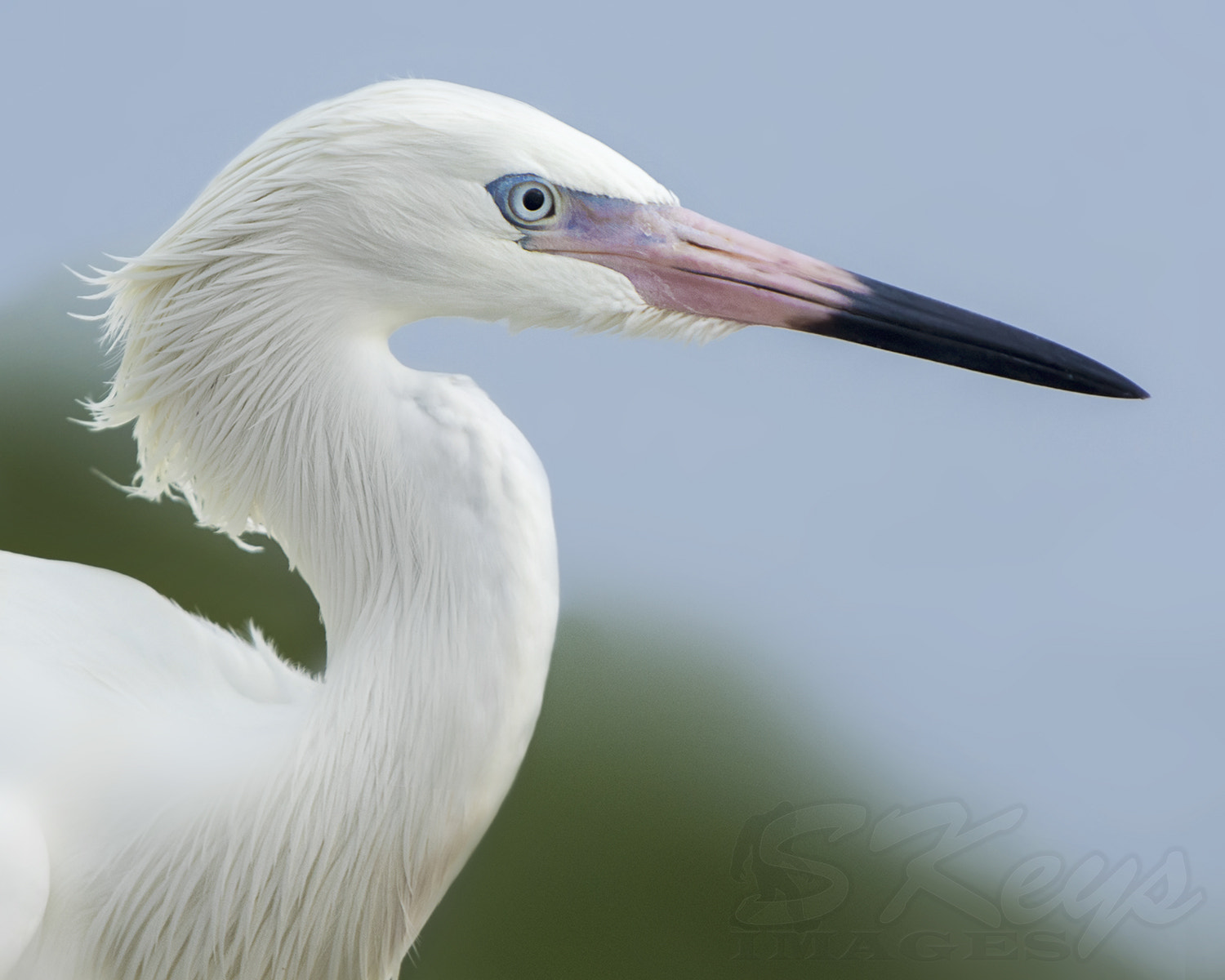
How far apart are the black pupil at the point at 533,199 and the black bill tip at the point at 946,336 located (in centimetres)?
28

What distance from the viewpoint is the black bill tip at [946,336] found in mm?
1050

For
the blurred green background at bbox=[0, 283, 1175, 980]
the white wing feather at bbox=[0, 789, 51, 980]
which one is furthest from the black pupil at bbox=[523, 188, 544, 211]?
the blurred green background at bbox=[0, 283, 1175, 980]

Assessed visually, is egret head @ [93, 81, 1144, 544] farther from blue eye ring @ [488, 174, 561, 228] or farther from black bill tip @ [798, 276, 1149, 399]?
black bill tip @ [798, 276, 1149, 399]

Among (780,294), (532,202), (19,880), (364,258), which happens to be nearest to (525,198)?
(532,202)

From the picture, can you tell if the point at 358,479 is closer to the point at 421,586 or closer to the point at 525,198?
the point at 421,586

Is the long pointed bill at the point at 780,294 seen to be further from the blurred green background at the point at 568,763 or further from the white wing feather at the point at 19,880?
the blurred green background at the point at 568,763

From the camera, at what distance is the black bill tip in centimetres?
105

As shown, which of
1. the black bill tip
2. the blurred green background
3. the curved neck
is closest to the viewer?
the curved neck

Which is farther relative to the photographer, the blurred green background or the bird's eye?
the blurred green background

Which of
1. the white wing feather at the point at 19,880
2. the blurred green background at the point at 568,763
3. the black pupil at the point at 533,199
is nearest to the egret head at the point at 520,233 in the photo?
the black pupil at the point at 533,199

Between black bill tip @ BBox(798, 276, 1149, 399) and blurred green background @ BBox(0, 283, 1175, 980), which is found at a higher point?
black bill tip @ BBox(798, 276, 1149, 399)

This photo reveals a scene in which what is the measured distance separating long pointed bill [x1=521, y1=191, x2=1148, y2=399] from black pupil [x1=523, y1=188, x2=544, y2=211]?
0.02m

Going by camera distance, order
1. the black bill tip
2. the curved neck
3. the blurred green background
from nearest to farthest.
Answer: the curved neck
the black bill tip
the blurred green background

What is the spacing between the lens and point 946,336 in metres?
1.06
